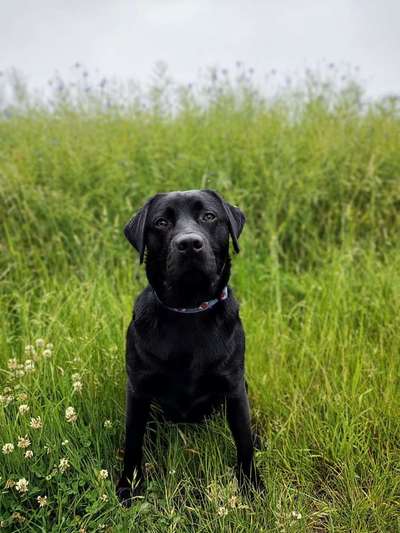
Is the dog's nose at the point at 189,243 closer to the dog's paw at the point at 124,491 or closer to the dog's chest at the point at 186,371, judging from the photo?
the dog's chest at the point at 186,371

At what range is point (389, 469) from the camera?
7.57 feet

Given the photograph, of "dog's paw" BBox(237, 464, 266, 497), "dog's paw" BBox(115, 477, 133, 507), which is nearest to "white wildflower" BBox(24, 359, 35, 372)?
"dog's paw" BBox(115, 477, 133, 507)

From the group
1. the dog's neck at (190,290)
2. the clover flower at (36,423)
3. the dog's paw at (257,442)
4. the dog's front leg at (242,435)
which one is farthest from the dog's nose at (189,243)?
the dog's paw at (257,442)

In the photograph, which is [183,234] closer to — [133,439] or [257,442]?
[133,439]

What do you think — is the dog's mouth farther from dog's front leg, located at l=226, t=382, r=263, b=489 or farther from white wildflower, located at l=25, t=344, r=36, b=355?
white wildflower, located at l=25, t=344, r=36, b=355

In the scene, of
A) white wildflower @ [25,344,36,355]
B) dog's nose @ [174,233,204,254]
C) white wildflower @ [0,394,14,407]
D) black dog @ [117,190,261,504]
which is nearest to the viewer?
dog's nose @ [174,233,204,254]

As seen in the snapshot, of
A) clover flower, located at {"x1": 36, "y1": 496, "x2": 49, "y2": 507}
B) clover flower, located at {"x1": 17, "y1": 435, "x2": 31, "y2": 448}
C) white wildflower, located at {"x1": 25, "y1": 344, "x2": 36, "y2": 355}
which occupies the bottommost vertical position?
clover flower, located at {"x1": 36, "y1": 496, "x2": 49, "y2": 507}

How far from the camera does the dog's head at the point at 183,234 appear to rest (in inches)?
79.0

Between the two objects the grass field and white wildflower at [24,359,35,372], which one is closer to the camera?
the grass field

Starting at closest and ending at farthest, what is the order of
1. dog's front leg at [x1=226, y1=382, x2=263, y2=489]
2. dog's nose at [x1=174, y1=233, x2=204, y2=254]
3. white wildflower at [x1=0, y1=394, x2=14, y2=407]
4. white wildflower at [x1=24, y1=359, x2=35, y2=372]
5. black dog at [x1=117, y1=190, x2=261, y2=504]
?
dog's nose at [x1=174, y1=233, x2=204, y2=254] < black dog at [x1=117, y1=190, x2=261, y2=504] < dog's front leg at [x1=226, y1=382, x2=263, y2=489] < white wildflower at [x1=0, y1=394, x2=14, y2=407] < white wildflower at [x1=24, y1=359, x2=35, y2=372]

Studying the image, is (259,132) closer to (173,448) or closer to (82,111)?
(82,111)

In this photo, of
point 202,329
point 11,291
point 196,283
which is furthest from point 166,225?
point 11,291

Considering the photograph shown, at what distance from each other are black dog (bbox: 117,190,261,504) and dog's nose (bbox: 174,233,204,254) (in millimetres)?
17

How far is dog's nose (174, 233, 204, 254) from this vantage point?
6.35 ft
